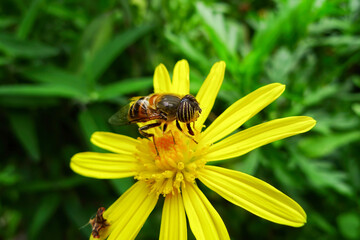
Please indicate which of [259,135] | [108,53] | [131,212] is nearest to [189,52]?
[108,53]

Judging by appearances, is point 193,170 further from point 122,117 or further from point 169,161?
A: point 122,117

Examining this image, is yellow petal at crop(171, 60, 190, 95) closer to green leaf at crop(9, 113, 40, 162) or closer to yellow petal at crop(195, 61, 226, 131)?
yellow petal at crop(195, 61, 226, 131)

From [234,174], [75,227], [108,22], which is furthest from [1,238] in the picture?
[234,174]

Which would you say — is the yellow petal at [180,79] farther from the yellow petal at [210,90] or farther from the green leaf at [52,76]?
the green leaf at [52,76]

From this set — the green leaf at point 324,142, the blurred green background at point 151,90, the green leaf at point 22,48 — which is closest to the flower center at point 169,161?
the blurred green background at point 151,90

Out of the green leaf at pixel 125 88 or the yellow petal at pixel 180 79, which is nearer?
the yellow petal at pixel 180 79

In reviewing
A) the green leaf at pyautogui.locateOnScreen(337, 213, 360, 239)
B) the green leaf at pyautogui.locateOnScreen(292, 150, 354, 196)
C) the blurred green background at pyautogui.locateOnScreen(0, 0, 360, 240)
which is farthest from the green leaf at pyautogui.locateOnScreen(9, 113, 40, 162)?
the green leaf at pyautogui.locateOnScreen(337, 213, 360, 239)
